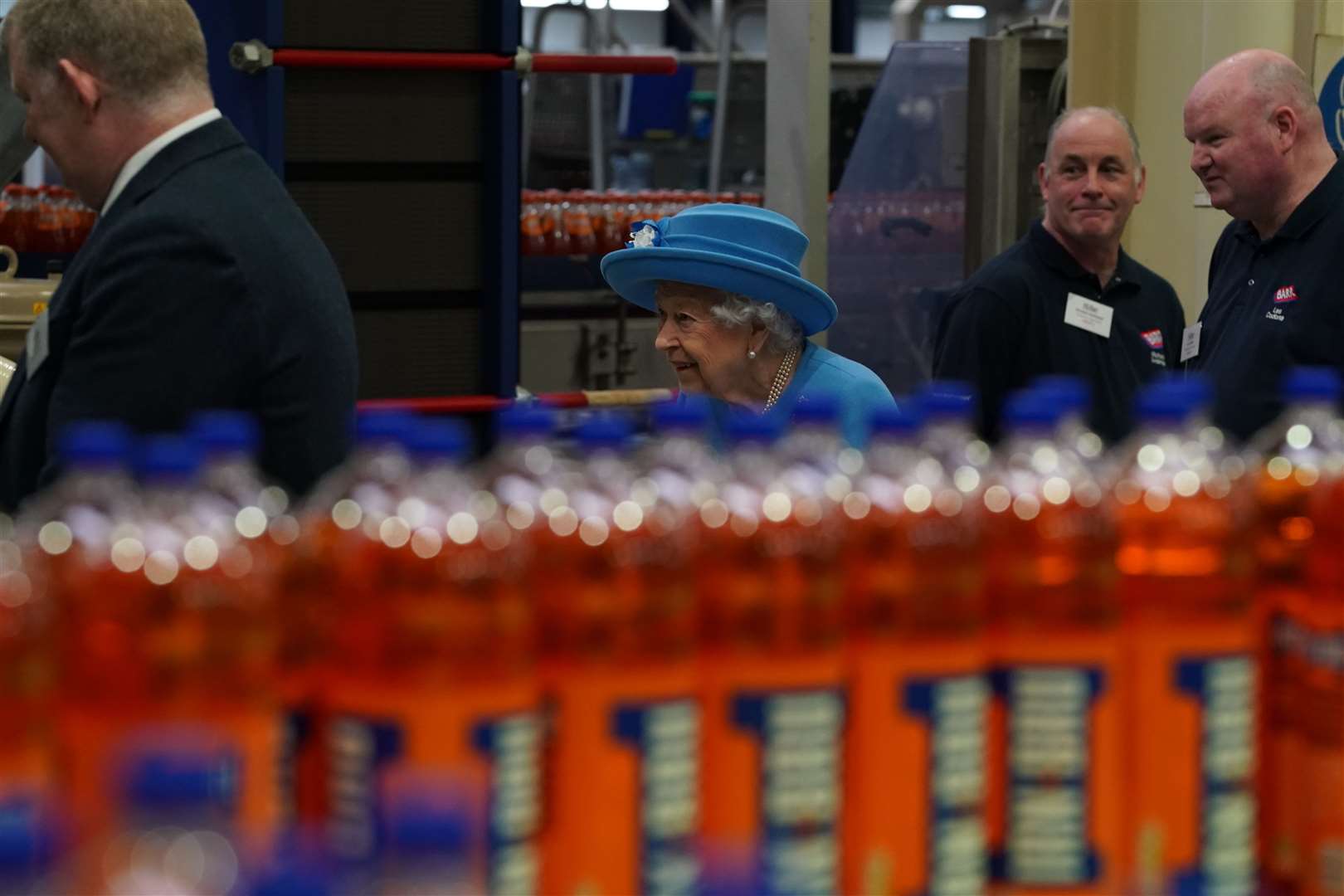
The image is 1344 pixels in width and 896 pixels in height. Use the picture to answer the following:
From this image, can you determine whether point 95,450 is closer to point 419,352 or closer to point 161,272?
point 161,272

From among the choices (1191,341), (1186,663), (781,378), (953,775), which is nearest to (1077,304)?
(1191,341)

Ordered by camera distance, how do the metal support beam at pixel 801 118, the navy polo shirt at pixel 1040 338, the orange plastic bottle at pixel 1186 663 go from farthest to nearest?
1. the metal support beam at pixel 801 118
2. the navy polo shirt at pixel 1040 338
3. the orange plastic bottle at pixel 1186 663

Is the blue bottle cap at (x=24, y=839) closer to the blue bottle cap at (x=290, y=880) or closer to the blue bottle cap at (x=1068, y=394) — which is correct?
the blue bottle cap at (x=290, y=880)

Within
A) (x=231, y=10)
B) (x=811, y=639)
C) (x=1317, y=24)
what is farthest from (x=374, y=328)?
(x=811, y=639)

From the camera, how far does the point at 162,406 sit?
2605mm

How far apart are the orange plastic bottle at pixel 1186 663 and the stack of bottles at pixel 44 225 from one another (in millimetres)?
5940

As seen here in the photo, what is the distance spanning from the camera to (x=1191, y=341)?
14.6 feet

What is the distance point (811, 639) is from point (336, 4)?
3.19 meters

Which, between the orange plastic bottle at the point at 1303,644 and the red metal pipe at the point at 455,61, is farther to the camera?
the red metal pipe at the point at 455,61

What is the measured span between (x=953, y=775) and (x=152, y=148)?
168cm

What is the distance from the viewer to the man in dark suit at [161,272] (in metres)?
2.60

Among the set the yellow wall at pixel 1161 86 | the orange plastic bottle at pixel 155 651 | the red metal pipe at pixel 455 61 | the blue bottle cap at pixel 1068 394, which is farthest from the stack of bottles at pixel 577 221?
the orange plastic bottle at pixel 155 651

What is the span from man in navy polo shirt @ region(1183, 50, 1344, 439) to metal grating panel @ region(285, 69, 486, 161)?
1697 millimetres

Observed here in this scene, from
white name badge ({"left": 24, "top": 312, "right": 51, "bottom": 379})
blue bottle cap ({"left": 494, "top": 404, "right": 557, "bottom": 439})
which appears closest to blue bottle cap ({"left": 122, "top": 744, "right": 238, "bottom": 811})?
blue bottle cap ({"left": 494, "top": 404, "right": 557, "bottom": 439})
